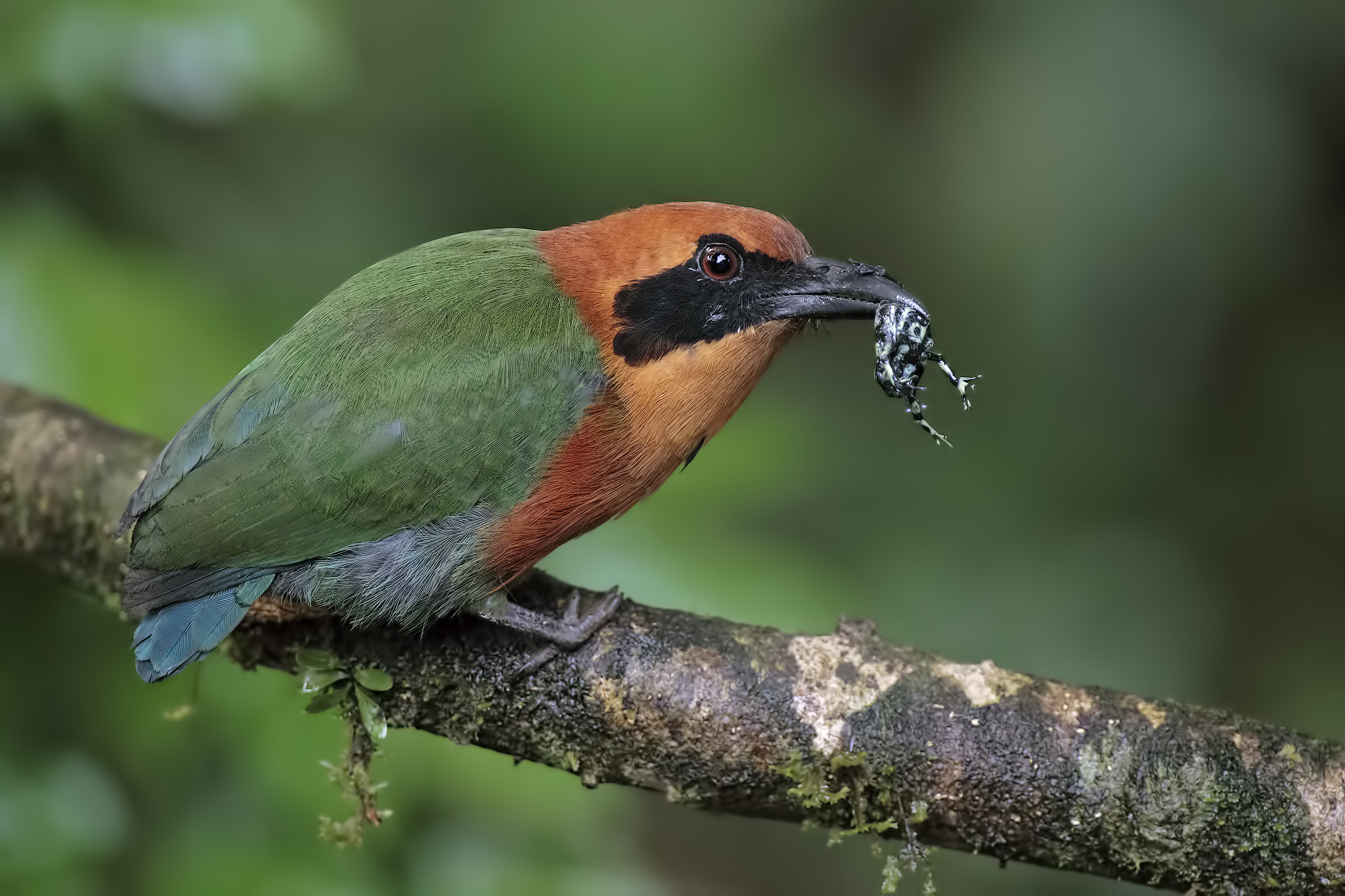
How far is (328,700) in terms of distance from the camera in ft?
9.60

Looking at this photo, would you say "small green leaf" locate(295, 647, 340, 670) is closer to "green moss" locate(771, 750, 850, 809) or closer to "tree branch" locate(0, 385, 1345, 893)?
"tree branch" locate(0, 385, 1345, 893)

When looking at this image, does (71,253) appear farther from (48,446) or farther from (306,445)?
(306,445)

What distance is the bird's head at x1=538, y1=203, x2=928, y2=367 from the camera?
118 inches

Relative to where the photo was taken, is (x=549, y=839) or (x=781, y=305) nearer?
(x=781, y=305)

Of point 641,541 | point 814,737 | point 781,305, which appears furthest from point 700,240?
point 814,737

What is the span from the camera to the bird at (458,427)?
111 inches

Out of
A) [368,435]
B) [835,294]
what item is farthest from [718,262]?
[368,435]

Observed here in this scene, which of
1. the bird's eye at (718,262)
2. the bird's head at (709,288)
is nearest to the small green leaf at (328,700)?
the bird's head at (709,288)

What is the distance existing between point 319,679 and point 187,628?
0.31 m

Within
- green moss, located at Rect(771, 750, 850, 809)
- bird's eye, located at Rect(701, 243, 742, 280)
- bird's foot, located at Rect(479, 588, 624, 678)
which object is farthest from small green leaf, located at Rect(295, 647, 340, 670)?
bird's eye, located at Rect(701, 243, 742, 280)

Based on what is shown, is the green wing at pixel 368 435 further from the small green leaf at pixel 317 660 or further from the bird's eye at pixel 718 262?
the bird's eye at pixel 718 262

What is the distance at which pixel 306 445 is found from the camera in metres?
A: 2.80

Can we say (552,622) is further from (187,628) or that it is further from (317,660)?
(187,628)

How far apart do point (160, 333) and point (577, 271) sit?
117cm
